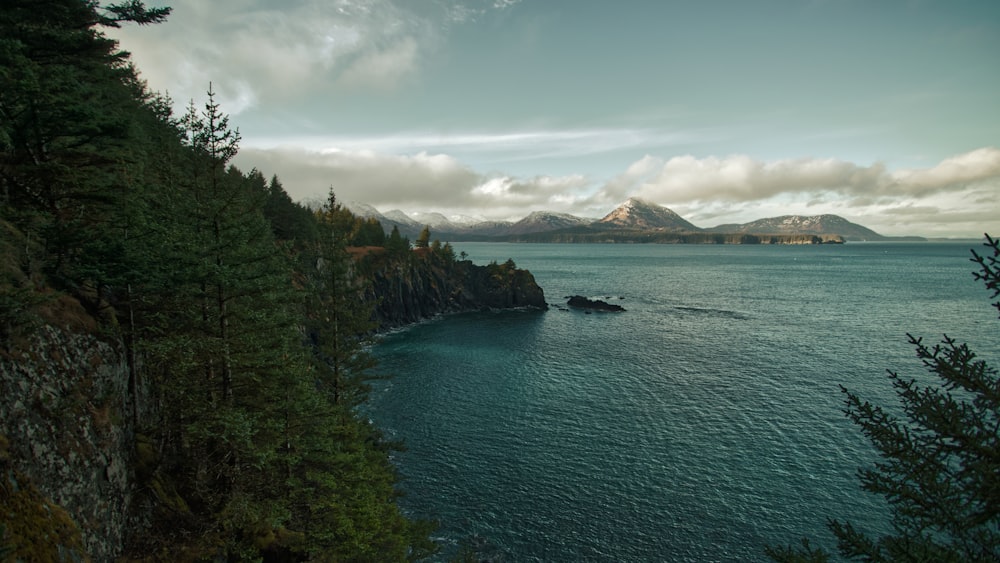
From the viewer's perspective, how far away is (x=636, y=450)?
4469 centimetres

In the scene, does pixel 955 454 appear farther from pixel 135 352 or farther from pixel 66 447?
pixel 135 352

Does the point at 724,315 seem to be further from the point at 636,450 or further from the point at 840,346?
the point at 636,450

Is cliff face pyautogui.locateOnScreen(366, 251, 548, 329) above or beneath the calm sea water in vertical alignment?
above

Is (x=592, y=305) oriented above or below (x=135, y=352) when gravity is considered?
below

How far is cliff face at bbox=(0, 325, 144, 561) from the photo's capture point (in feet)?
38.8

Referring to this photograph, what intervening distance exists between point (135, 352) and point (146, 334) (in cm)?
96

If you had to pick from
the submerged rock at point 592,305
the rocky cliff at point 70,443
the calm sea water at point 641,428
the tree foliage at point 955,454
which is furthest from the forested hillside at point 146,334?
the submerged rock at point 592,305

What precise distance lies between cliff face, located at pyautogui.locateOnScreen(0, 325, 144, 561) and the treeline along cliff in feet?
0.20

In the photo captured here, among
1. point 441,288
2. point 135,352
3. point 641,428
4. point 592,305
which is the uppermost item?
point 135,352

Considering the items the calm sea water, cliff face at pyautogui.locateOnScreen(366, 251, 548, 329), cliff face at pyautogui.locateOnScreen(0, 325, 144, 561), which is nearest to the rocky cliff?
cliff face at pyautogui.locateOnScreen(0, 325, 144, 561)

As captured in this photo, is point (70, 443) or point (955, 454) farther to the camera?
point (70, 443)

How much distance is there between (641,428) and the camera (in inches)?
1940

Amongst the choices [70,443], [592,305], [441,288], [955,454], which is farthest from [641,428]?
[441,288]

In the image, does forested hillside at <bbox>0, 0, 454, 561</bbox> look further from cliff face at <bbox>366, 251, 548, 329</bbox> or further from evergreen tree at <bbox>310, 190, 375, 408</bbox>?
cliff face at <bbox>366, 251, 548, 329</bbox>
